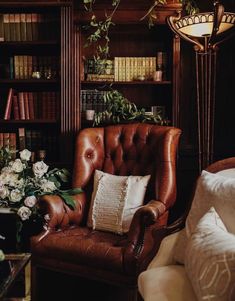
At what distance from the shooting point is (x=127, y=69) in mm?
3402

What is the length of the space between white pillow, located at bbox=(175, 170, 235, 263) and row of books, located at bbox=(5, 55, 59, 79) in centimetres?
193

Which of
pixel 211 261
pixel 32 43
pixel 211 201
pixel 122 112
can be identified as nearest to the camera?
pixel 211 261

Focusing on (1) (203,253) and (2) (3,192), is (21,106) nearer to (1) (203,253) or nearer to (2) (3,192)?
(2) (3,192)

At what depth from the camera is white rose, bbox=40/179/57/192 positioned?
8.93 ft

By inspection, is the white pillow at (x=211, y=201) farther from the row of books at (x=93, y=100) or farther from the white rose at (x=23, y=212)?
the row of books at (x=93, y=100)

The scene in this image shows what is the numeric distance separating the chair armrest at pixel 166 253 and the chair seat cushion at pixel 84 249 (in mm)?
398

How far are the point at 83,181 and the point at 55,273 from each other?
67cm

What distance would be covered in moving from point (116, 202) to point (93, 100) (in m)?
1.10

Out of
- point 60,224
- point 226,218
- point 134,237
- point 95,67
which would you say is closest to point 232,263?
point 226,218

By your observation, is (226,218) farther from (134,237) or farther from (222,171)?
(134,237)

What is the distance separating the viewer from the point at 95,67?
339 cm

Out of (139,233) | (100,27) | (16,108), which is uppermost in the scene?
(100,27)

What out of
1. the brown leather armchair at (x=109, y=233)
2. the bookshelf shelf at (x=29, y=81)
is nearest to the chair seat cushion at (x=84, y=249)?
the brown leather armchair at (x=109, y=233)

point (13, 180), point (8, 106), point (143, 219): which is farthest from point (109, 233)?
point (8, 106)
